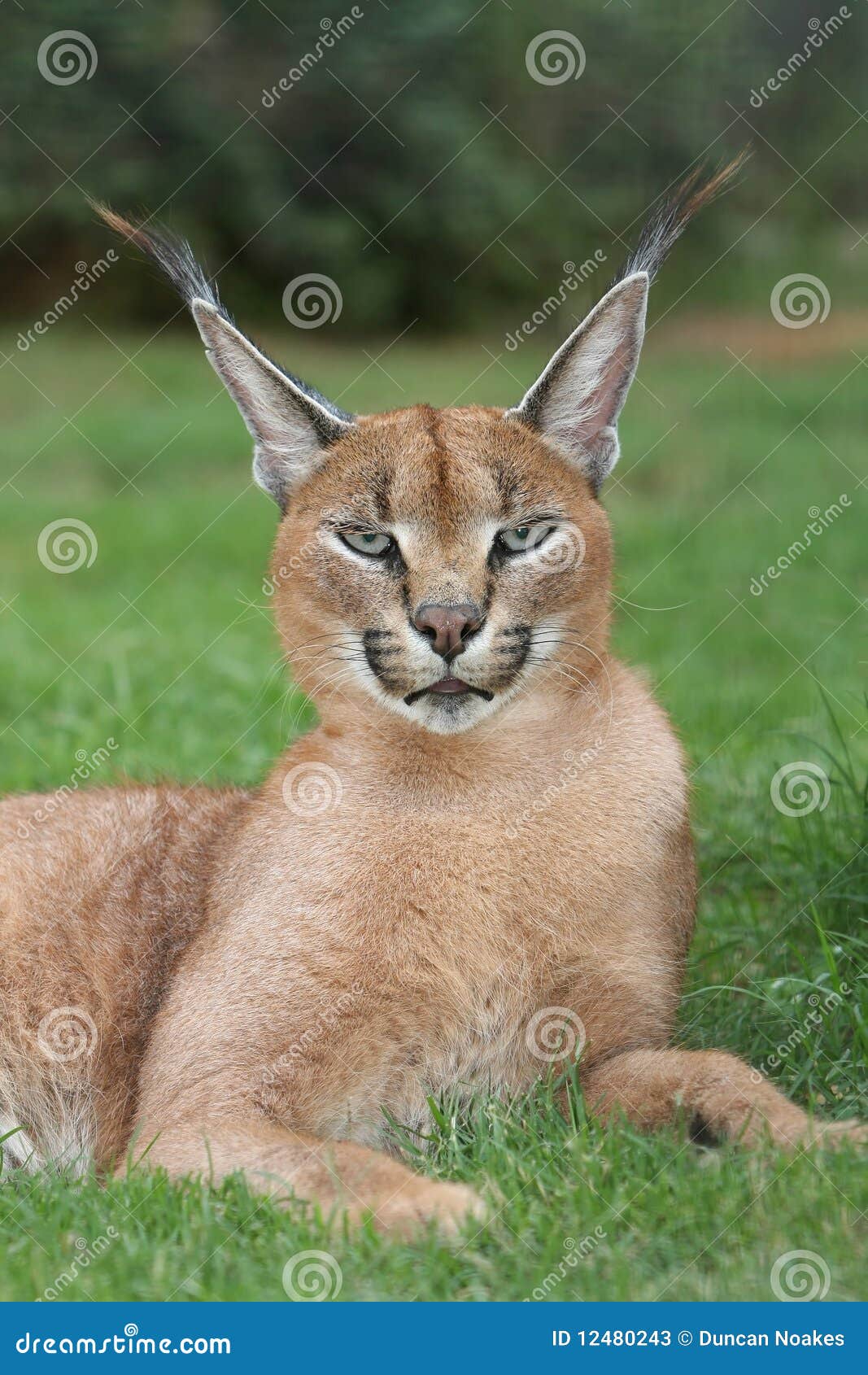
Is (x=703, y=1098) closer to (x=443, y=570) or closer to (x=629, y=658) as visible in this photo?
(x=443, y=570)

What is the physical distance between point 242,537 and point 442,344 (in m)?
7.87

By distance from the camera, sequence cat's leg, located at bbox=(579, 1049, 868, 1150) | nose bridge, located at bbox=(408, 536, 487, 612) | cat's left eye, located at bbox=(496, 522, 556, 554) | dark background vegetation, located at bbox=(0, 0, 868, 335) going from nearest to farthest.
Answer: cat's leg, located at bbox=(579, 1049, 868, 1150)
nose bridge, located at bbox=(408, 536, 487, 612)
cat's left eye, located at bbox=(496, 522, 556, 554)
dark background vegetation, located at bbox=(0, 0, 868, 335)

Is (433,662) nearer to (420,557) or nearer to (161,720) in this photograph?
(420,557)

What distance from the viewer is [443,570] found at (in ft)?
13.5

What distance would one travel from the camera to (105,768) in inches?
276

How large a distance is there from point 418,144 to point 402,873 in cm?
1486

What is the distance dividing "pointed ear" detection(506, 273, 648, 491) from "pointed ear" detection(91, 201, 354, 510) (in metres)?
0.58

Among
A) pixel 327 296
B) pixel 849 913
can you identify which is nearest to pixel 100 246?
pixel 327 296

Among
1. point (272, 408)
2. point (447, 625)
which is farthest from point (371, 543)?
point (272, 408)

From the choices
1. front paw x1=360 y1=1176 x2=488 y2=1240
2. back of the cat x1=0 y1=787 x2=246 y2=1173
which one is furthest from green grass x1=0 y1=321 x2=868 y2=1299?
back of the cat x1=0 y1=787 x2=246 y2=1173

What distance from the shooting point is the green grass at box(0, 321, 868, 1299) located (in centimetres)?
342

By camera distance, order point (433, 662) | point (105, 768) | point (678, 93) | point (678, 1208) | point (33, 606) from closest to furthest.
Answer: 1. point (678, 1208)
2. point (433, 662)
3. point (105, 768)
4. point (33, 606)
5. point (678, 93)

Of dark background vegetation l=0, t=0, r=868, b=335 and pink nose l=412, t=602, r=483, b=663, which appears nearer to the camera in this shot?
pink nose l=412, t=602, r=483, b=663

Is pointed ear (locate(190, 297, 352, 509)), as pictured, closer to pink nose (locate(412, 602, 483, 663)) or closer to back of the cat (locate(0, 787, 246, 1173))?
pink nose (locate(412, 602, 483, 663))
